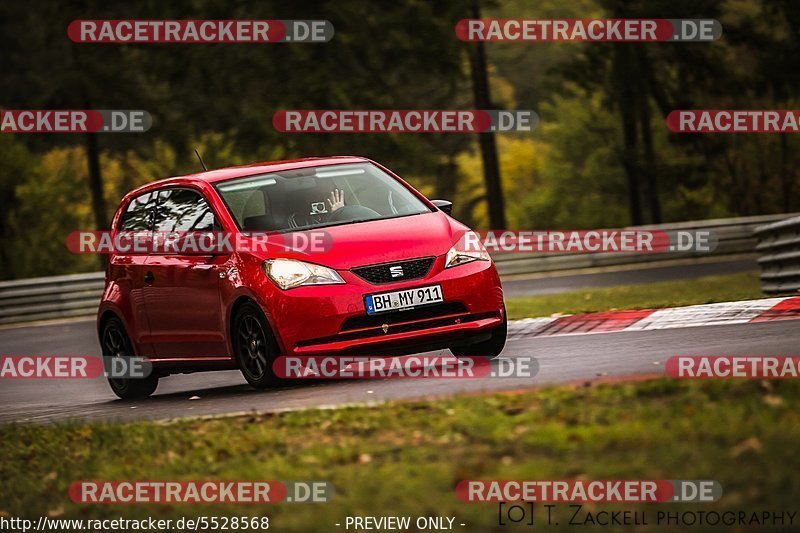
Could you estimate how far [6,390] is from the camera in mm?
14984

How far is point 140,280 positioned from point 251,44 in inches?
1004

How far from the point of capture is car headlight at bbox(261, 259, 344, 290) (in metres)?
10.6

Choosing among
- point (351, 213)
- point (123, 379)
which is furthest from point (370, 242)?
point (123, 379)

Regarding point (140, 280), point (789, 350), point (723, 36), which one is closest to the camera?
point (789, 350)

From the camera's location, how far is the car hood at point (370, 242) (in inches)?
419

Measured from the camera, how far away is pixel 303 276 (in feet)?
34.8

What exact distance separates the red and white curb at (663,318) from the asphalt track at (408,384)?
394 millimetres

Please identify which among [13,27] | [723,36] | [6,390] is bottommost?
[6,390]

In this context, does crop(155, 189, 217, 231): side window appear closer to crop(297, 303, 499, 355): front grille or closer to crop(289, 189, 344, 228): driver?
crop(289, 189, 344, 228): driver

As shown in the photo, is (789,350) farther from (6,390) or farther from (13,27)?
(13,27)

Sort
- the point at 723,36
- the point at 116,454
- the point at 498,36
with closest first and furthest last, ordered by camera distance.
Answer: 1. the point at 116,454
2. the point at 498,36
3. the point at 723,36

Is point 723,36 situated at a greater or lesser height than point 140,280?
greater

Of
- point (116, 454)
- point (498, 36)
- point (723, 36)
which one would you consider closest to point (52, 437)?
point (116, 454)

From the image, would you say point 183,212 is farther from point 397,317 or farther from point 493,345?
point 493,345
